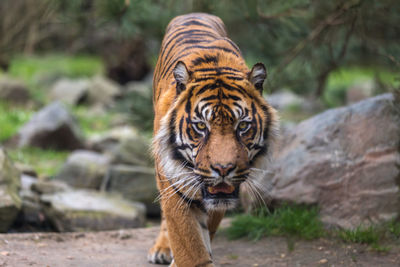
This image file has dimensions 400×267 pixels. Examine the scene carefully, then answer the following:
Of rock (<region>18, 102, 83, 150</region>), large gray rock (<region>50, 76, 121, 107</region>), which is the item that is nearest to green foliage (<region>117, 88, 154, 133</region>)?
rock (<region>18, 102, 83, 150</region>)

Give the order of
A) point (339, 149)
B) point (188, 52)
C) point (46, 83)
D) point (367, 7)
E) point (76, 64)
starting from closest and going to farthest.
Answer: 1. point (188, 52)
2. point (339, 149)
3. point (367, 7)
4. point (46, 83)
5. point (76, 64)

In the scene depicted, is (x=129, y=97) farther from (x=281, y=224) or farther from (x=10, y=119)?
(x=10, y=119)

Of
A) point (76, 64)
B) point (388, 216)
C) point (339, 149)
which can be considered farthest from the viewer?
point (76, 64)

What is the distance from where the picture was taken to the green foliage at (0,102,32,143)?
28.2 feet

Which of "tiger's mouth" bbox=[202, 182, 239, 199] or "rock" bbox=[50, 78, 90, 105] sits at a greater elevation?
"rock" bbox=[50, 78, 90, 105]

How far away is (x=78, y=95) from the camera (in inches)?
476

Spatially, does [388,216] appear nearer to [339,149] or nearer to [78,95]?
[339,149]

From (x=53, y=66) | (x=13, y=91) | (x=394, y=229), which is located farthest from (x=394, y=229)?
(x=53, y=66)

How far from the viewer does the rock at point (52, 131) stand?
8406 millimetres

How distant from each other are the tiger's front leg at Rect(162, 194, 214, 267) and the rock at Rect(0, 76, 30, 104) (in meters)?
8.27

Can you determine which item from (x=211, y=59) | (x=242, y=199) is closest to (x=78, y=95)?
(x=242, y=199)

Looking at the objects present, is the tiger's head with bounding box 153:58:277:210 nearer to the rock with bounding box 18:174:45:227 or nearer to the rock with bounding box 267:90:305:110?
the rock with bounding box 18:174:45:227

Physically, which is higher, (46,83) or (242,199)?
(46,83)

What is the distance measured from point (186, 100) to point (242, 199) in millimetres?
2433
